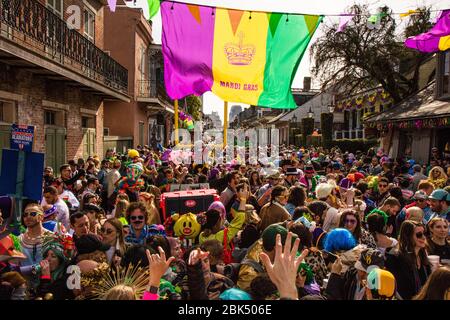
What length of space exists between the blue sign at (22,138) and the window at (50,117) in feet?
25.5

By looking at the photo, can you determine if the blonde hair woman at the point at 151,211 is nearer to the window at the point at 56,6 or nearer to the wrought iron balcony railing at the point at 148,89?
the window at the point at 56,6

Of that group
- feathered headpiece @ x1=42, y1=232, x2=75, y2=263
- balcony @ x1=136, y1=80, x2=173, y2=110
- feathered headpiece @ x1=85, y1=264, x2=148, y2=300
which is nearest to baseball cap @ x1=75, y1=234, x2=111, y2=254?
feathered headpiece @ x1=42, y1=232, x2=75, y2=263

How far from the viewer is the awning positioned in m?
14.3

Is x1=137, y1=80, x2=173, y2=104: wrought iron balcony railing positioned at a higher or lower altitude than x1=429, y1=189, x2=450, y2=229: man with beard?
higher

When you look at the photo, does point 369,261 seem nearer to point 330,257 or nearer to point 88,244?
point 330,257

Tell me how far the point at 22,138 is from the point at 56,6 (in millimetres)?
8961

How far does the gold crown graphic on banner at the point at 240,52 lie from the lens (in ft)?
24.7

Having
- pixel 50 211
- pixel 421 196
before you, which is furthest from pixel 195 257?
pixel 421 196

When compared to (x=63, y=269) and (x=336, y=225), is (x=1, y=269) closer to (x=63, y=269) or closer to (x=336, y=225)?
(x=63, y=269)

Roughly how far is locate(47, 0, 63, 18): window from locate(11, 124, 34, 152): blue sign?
830 centimetres

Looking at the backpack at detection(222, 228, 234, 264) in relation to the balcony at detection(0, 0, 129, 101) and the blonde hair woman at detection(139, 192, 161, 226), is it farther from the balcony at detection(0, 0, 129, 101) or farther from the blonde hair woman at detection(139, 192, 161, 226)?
the balcony at detection(0, 0, 129, 101)

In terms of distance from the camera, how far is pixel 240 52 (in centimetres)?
762

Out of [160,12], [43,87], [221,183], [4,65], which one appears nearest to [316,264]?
[221,183]

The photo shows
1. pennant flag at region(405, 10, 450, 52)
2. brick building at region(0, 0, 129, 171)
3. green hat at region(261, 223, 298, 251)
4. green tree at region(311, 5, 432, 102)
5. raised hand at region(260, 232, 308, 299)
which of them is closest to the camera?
raised hand at region(260, 232, 308, 299)
